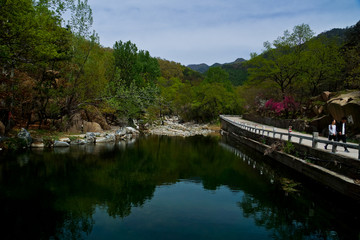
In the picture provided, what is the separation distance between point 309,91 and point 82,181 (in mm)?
38669

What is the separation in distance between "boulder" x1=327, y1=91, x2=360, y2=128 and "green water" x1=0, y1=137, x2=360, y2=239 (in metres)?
7.52

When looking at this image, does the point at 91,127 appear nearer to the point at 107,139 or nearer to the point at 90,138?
the point at 107,139

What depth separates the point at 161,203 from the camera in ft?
37.4

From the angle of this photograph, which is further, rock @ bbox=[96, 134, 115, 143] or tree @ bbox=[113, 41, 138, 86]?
tree @ bbox=[113, 41, 138, 86]

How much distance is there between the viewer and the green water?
8727 millimetres

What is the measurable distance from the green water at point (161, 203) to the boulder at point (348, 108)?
7516 millimetres

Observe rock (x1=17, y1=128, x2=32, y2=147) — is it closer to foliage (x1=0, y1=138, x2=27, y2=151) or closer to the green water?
foliage (x1=0, y1=138, x2=27, y2=151)

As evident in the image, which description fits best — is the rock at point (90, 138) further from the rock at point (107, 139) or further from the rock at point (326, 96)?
the rock at point (326, 96)

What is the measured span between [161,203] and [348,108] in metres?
17.2

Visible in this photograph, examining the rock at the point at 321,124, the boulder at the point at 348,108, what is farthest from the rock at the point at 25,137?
the boulder at the point at 348,108

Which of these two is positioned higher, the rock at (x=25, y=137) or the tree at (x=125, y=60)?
the tree at (x=125, y=60)

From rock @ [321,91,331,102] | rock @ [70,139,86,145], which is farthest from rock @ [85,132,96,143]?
rock @ [321,91,331,102]

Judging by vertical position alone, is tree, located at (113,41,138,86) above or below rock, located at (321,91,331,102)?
above

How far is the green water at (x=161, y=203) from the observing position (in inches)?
344
